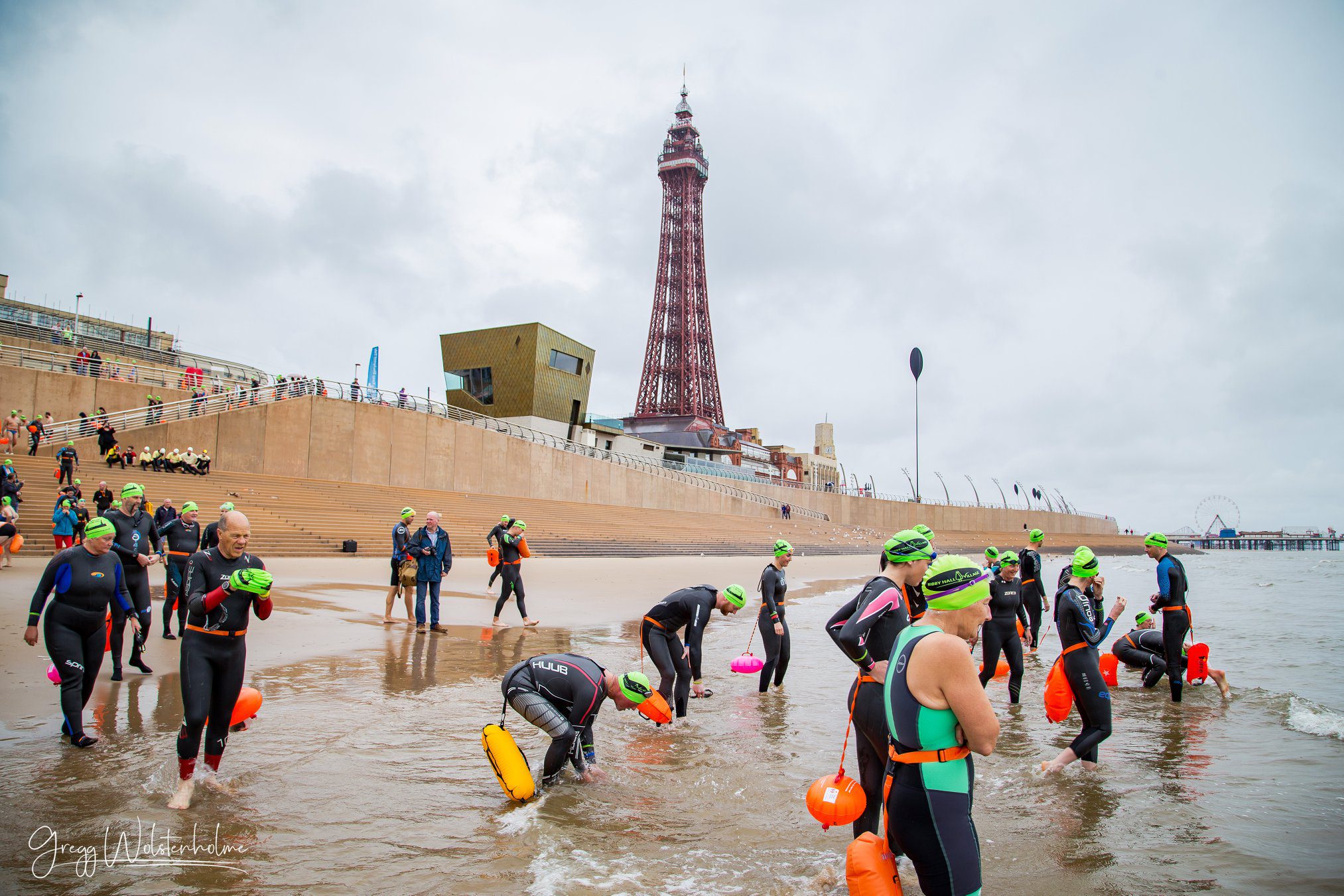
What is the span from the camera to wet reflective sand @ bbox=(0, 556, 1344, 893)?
13.4ft

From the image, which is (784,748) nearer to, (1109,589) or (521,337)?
(1109,589)

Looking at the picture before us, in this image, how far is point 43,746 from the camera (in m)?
5.53

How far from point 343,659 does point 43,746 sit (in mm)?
3677

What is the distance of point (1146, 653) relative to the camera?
9555mm

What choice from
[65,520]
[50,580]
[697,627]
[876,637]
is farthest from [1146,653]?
[65,520]

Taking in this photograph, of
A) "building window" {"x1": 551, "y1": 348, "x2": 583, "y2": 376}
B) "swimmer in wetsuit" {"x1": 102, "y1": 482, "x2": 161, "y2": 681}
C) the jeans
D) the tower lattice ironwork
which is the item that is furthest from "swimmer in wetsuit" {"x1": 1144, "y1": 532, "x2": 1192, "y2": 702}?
the tower lattice ironwork

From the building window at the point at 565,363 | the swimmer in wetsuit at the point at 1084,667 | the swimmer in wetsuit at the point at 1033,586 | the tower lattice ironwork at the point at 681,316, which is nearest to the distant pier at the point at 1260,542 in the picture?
the tower lattice ironwork at the point at 681,316

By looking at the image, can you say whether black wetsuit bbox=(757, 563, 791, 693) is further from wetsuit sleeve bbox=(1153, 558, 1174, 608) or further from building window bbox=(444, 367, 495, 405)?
building window bbox=(444, 367, 495, 405)

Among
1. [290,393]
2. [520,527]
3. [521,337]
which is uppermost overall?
[521,337]

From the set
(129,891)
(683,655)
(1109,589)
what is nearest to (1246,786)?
(683,655)

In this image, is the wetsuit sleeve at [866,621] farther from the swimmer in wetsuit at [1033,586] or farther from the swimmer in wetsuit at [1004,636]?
the swimmer in wetsuit at [1033,586]

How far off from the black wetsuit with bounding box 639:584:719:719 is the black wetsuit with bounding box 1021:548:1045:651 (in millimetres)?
6340

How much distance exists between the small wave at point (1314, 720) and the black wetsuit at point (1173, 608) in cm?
109

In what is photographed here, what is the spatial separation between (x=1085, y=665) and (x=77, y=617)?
7665mm
